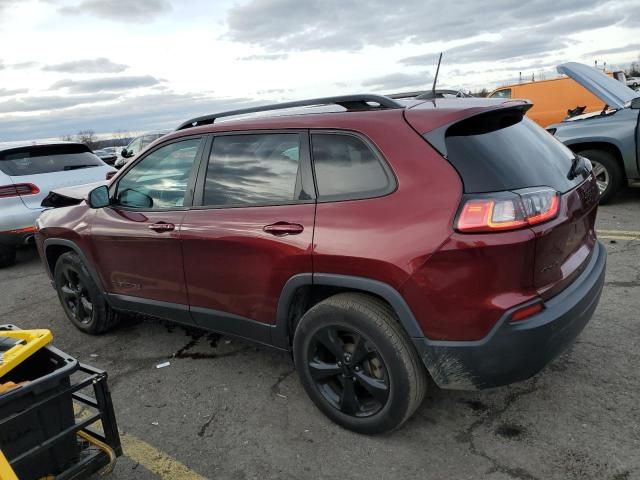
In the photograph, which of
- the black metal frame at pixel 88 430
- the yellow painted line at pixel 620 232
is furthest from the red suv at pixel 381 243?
the yellow painted line at pixel 620 232

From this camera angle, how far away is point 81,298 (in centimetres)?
425

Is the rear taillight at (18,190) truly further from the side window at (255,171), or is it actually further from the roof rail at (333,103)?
the side window at (255,171)

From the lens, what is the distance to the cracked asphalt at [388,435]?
2.44m

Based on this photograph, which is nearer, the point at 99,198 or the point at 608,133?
the point at 99,198

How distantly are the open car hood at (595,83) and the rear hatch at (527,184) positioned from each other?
13.7 ft

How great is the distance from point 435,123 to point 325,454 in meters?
1.70

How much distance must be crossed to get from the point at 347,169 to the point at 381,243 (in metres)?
0.46

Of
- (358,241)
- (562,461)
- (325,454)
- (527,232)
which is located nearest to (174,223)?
(358,241)

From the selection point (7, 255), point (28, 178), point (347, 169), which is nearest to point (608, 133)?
point (347, 169)

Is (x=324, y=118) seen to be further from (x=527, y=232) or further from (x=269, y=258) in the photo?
(x=527, y=232)

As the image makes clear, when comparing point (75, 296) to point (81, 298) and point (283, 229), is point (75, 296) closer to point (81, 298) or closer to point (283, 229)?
point (81, 298)

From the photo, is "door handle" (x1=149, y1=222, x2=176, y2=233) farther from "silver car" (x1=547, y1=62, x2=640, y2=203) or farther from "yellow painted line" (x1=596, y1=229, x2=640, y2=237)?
"silver car" (x1=547, y1=62, x2=640, y2=203)

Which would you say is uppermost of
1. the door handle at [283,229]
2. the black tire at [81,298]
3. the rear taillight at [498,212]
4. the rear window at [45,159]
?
the rear window at [45,159]

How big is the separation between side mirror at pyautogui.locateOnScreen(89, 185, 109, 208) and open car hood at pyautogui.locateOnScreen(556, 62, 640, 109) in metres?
5.45
